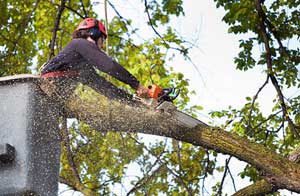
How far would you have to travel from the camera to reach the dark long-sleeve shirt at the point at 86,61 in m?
5.36

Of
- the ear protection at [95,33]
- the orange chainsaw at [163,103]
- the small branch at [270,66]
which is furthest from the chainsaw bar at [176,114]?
the small branch at [270,66]

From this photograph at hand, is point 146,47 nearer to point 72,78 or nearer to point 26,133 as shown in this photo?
point 72,78

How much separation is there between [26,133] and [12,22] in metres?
5.69

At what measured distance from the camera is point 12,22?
405 inches

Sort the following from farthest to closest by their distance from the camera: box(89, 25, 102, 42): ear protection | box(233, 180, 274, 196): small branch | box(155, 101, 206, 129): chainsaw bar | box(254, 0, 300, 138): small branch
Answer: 1. box(254, 0, 300, 138): small branch
2. box(233, 180, 274, 196): small branch
3. box(89, 25, 102, 42): ear protection
4. box(155, 101, 206, 129): chainsaw bar

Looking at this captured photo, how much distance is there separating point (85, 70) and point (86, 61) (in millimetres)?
70

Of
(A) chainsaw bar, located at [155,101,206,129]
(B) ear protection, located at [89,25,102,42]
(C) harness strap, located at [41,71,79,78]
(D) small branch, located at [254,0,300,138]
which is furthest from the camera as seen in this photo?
(D) small branch, located at [254,0,300,138]

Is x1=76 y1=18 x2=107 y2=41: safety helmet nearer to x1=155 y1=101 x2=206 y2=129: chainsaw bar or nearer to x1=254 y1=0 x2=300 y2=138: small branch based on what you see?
x1=155 y1=101 x2=206 y2=129: chainsaw bar

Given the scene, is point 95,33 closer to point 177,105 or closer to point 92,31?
point 92,31

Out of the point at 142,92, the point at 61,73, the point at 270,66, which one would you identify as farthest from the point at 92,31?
the point at 270,66

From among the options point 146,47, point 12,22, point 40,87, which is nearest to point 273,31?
point 146,47

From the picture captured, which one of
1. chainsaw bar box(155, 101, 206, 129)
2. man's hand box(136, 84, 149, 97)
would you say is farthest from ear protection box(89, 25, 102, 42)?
chainsaw bar box(155, 101, 206, 129)

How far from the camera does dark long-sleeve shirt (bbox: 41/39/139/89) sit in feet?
17.6

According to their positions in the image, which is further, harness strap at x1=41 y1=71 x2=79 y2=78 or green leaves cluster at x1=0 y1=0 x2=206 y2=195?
green leaves cluster at x1=0 y1=0 x2=206 y2=195
